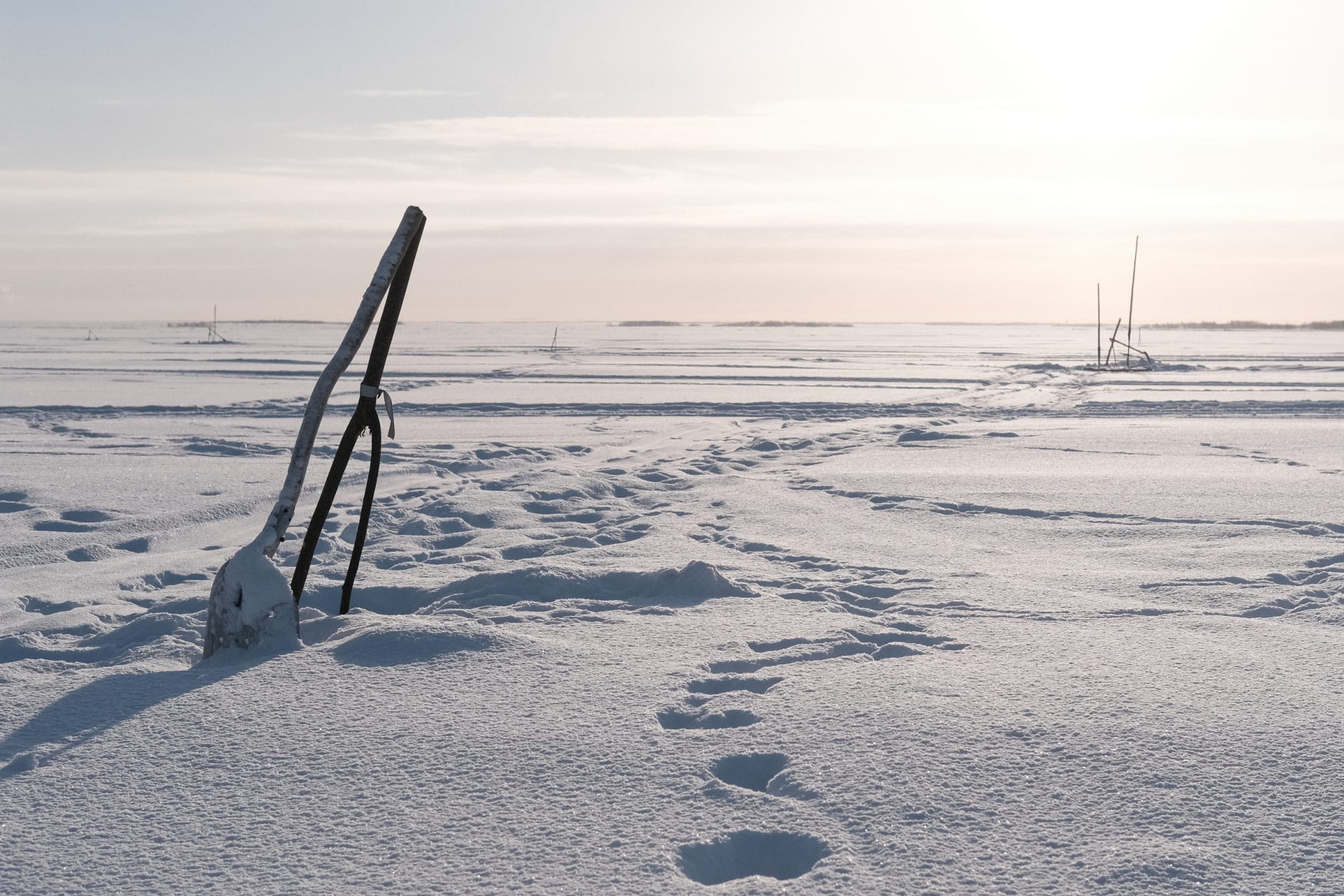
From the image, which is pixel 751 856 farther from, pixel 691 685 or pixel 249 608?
pixel 249 608

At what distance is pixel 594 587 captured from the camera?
4254 mm

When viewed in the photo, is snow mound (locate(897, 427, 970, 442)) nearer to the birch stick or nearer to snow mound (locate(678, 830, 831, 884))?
the birch stick

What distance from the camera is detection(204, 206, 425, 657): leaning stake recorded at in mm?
3266

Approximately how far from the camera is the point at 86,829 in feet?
7.00

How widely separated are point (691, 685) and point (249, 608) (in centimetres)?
141

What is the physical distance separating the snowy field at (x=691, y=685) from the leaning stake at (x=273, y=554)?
4.5 inches

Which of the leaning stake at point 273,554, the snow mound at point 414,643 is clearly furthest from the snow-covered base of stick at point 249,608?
the snow mound at point 414,643

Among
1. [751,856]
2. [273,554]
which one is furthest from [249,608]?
[751,856]

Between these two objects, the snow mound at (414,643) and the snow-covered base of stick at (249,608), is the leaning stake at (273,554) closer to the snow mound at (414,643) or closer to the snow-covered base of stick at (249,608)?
the snow-covered base of stick at (249,608)

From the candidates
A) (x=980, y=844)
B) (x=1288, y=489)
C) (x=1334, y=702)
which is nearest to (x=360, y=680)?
(x=980, y=844)

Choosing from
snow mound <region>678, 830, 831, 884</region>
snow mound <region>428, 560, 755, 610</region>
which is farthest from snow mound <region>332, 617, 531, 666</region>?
snow mound <region>678, 830, 831, 884</region>

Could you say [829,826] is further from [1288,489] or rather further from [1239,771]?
[1288,489]

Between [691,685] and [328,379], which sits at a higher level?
[328,379]

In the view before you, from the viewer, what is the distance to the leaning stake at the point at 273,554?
327 cm
